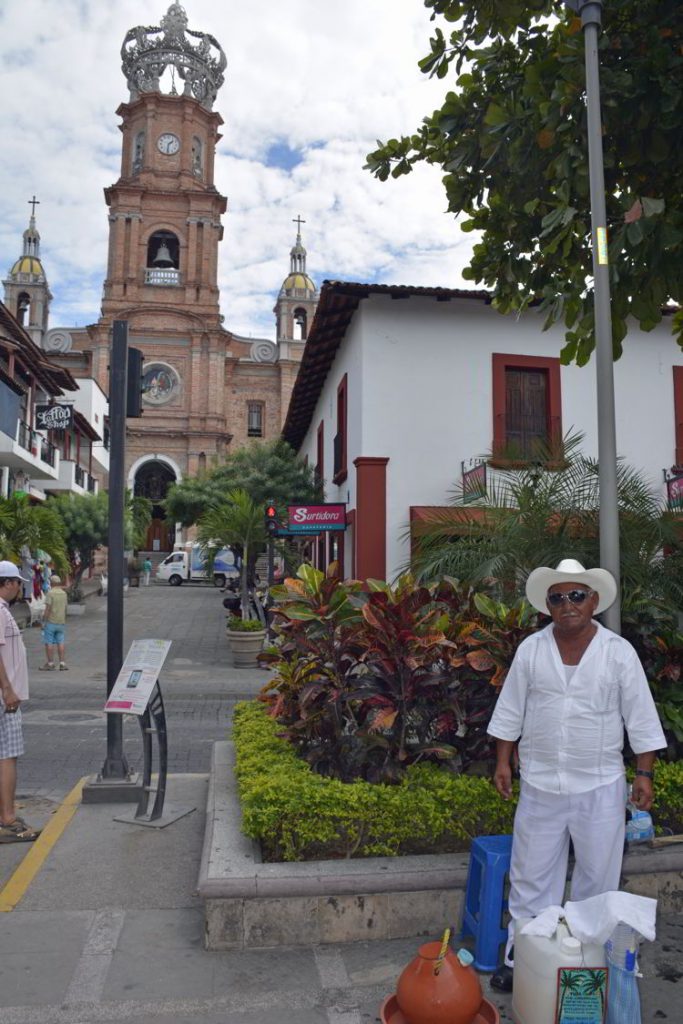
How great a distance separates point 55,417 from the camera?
2767 centimetres

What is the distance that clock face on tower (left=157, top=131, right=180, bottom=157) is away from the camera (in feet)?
163

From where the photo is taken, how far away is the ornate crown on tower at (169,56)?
4997cm

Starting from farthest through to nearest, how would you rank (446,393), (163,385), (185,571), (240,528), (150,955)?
(163,385), (185,571), (240,528), (446,393), (150,955)

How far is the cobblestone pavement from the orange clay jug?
425 centimetres

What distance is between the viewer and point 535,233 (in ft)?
20.2

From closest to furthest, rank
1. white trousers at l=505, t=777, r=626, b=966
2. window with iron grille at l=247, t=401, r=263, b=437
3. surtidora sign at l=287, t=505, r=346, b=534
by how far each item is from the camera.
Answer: white trousers at l=505, t=777, r=626, b=966
surtidora sign at l=287, t=505, r=346, b=534
window with iron grille at l=247, t=401, r=263, b=437

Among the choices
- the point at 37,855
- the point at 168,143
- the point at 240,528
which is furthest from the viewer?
the point at 168,143

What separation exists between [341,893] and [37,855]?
2.14 metres

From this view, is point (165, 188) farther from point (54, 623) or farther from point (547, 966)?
point (547, 966)

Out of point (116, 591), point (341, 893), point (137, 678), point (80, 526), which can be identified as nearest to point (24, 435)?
point (80, 526)

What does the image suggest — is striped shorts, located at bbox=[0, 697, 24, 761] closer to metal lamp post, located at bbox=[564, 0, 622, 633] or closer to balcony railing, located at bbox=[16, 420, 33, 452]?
metal lamp post, located at bbox=[564, 0, 622, 633]

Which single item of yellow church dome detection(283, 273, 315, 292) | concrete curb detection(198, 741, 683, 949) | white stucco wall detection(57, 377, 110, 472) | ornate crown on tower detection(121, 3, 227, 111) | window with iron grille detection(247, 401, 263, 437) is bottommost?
concrete curb detection(198, 741, 683, 949)

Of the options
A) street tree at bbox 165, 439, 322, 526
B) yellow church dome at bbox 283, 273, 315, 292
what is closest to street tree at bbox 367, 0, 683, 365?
street tree at bbox 165, 439, 322, 526

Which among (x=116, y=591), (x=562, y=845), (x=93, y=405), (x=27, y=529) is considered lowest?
(x=562, y=845)
